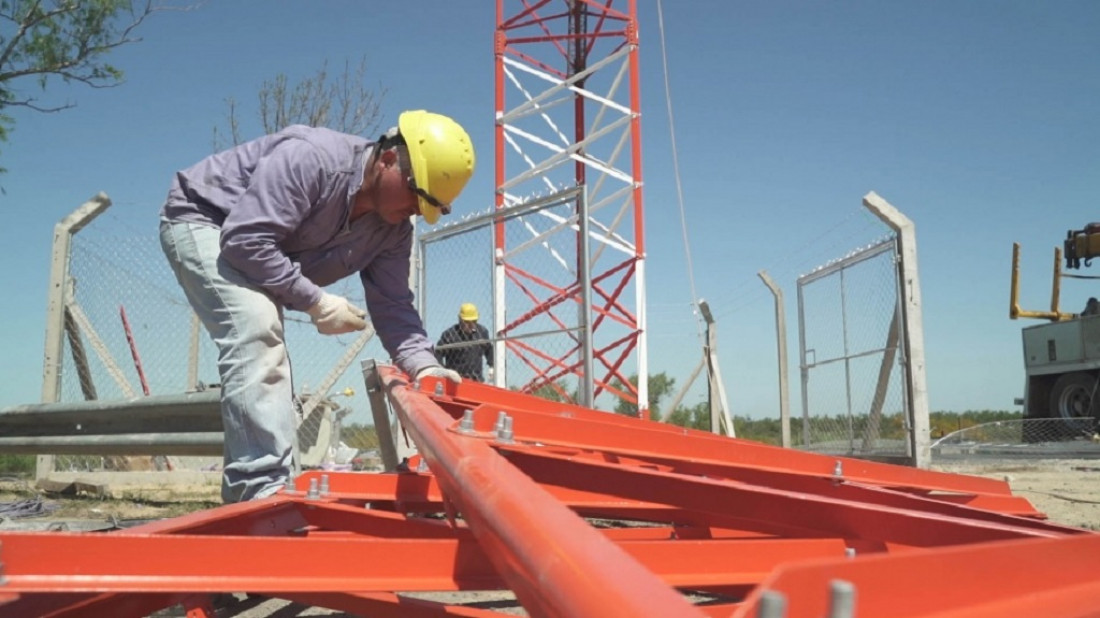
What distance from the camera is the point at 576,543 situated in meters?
0.76

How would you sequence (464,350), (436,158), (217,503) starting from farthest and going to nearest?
(464,350) → (217,503) → (436,158)

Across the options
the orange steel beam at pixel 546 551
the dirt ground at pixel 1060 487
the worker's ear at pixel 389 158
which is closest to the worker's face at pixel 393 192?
the worker's ear at pixel 389 158

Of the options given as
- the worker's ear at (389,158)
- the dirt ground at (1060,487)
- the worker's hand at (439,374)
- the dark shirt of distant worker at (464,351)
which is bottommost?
the dirt ground at (1060,487)

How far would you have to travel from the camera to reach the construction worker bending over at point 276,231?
9.25 ft

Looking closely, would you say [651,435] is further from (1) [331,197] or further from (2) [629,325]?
(2) [629,325]

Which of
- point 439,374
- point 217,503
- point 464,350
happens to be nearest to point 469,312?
point 464,350

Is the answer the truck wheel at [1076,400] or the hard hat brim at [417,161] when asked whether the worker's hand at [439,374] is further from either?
the truck wheel at [1076,400]

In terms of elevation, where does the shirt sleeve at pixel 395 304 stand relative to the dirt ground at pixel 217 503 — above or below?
above

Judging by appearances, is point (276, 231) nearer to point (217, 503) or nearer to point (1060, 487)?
point (217, 503)

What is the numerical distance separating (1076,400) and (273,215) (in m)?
16.5

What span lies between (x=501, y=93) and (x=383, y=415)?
26.4 feet

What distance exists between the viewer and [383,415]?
395cm

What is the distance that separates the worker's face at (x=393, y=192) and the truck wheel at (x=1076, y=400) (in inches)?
579

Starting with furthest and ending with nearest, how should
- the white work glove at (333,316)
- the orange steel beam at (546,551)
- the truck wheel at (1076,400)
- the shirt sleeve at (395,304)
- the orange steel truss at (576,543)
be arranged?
the truck wheel at (1076,400) < the shirt sleeve at (395,304) < the white work glove at (333,316) < the orange steel truss at (576,543) < the orange steel beam at (546,551)
